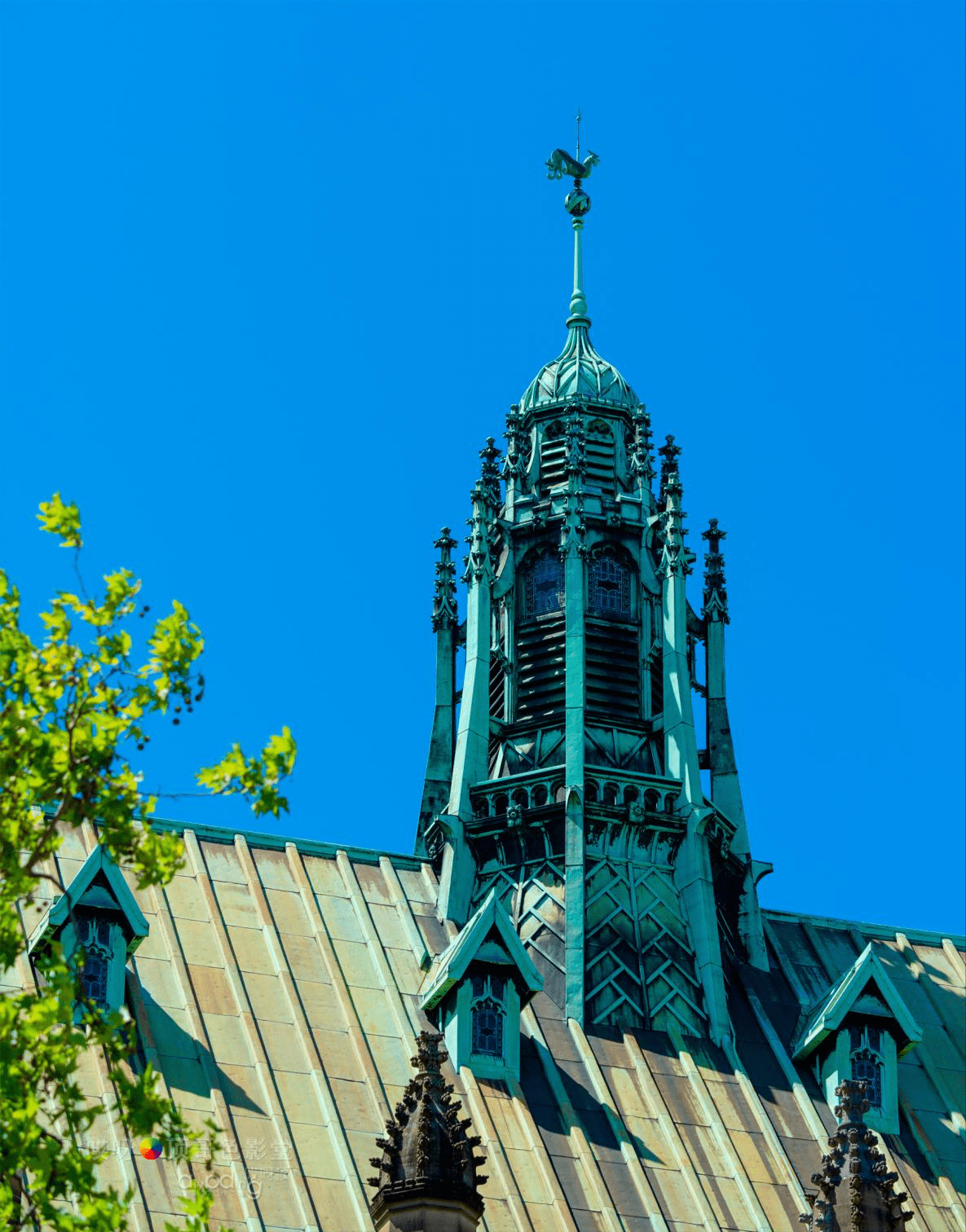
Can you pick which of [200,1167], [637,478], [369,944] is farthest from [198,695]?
[637,478]

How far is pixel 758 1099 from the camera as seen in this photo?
45812 mm

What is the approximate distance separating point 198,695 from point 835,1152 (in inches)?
731

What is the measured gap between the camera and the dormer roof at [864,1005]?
155 ft

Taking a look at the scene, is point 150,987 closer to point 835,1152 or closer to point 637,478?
point 835,1152

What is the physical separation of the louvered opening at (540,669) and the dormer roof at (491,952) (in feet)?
19.7

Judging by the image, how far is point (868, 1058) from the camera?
155 feet

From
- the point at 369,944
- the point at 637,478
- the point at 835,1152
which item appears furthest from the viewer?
the point at 637,478

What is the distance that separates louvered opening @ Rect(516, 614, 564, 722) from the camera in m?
51.3

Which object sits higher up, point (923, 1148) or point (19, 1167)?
point (923, 1148)

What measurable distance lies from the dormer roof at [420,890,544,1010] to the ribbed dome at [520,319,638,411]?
13.6 meters

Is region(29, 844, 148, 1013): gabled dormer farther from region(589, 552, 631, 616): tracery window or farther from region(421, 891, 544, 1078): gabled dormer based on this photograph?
region(589, 552, 631, 616): tracery window

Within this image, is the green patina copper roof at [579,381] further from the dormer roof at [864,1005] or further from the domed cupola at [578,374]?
the dormer roof at [864,1005]

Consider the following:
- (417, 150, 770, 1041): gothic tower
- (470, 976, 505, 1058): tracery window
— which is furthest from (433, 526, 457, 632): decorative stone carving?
(470, 976, 505, 1058): tracery window

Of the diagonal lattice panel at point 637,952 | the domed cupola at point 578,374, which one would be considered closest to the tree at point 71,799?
the diagonal lattice panel at point 637,952
